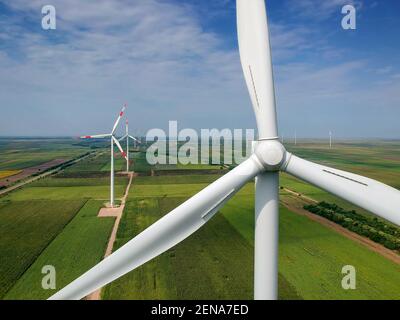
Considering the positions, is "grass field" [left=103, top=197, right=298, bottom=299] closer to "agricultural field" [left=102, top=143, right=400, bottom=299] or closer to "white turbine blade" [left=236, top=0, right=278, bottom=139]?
"agricultural field" [left=102, top=143, right=400, bottom=299]

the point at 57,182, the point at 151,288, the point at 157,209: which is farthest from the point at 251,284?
the point at 57,182

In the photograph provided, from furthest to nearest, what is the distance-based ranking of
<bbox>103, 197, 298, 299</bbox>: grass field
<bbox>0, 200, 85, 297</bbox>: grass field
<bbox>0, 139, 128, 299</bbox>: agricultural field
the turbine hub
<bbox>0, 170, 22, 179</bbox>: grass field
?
<bbox>0, 170, 22, 179</bbox>: grass field < <bbox>0, 200, 85, 297</bbox>: grass field < <bbox>0, 139, 128, 299</bbox>: agricultural field < <bbox>103, 197, 298, 299</bbox>: grass field < the turbine hub

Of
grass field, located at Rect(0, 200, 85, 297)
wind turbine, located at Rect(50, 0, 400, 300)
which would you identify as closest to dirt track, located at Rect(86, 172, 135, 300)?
grass field, located at Rect(0, 200, 85, 297)

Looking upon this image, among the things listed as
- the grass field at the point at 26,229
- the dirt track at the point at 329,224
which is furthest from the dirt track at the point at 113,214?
the dirt track at the point at 329,224

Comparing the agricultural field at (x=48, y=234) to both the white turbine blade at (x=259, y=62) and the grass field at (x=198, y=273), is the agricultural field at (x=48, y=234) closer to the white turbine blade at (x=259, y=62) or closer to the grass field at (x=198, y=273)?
the grass field at (x=198, y=273)

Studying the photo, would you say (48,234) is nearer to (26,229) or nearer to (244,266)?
(26,229)
